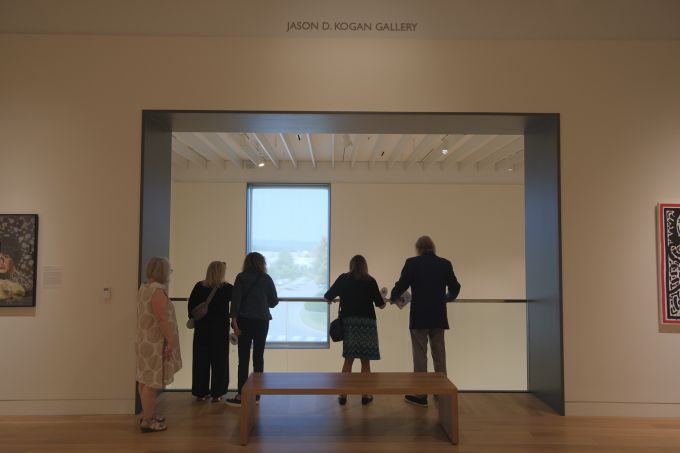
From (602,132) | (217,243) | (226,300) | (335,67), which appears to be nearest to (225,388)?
(226,300)

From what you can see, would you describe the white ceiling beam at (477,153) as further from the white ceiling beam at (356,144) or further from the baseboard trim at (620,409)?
the baseboard trim at (620,409)

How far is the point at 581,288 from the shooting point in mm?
5164

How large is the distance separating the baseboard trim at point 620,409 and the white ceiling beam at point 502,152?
16.1 ft

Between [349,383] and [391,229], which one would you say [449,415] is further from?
[391,229]

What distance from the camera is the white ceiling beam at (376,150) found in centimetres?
921

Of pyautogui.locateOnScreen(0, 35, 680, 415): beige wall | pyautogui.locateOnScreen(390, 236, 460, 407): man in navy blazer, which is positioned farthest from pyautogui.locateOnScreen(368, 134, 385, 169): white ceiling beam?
pyautogui.locateOnScreen(390, 236, 460, 407): man in navy blazer

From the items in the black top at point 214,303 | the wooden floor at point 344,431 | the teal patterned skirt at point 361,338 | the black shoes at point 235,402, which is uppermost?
the black top at point 214,303

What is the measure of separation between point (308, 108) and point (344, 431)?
2.92 m

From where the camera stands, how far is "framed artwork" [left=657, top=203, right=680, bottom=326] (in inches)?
201

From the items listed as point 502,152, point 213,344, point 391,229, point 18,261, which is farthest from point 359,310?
point 391,229

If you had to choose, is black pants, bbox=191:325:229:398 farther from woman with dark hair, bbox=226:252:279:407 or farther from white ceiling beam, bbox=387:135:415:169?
white ceiling beam, bbox=387:135:415:169

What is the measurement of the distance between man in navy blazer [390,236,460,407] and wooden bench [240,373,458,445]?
61 centimetres

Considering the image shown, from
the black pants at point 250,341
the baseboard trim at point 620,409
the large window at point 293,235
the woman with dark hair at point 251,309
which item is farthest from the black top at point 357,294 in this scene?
the large window at point 293,235

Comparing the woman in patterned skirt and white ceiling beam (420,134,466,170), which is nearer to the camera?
the woman in patterned skirt
